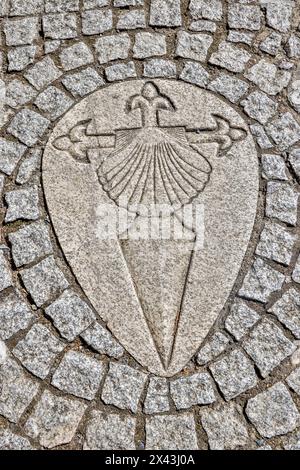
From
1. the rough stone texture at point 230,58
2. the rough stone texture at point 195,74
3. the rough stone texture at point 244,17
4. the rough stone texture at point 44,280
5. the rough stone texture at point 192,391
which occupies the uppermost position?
the rough stone texture at point 244,17

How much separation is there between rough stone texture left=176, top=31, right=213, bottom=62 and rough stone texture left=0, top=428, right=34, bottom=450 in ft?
8.00

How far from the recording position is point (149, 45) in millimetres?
3477

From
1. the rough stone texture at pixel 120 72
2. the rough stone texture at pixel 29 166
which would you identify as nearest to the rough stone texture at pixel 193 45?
the rough stone texture at pixel 120 72

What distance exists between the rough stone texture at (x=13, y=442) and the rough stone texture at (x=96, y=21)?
2.52 metres

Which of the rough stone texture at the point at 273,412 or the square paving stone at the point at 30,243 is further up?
the square paving stone at the point at 30,243

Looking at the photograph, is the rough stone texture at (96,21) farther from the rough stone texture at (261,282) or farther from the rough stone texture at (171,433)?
the rough stone texture at (171,433)

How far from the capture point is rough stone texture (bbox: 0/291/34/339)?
263cm

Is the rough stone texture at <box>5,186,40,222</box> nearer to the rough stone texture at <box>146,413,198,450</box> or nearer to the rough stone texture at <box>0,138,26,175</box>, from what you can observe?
the rough stone texture at <box>0,138,26,175</box>

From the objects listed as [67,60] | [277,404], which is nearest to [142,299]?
[277,404]

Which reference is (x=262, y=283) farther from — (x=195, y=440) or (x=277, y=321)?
(x=195, y=440)

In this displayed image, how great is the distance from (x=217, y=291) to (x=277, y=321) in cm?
33

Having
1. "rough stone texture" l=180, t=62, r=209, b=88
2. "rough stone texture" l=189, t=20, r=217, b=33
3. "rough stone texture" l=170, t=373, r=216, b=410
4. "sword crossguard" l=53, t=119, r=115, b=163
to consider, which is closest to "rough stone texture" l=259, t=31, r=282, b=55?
"rough stone texture" l=189, t=20, r=217, b=33

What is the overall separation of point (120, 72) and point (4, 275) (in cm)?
149

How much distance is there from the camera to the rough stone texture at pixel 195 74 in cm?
330
